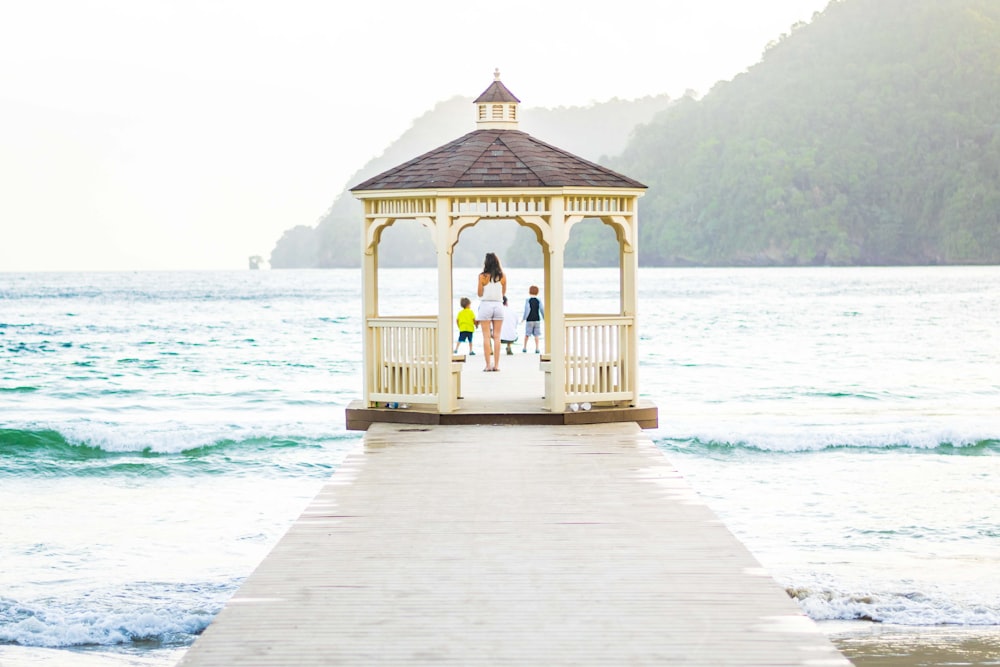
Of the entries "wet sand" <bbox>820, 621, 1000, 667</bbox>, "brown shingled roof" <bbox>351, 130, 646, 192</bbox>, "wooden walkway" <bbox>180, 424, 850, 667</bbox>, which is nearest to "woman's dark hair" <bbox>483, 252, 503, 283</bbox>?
"brown shingled roof" <bbox>351, 130, 646, 192</bbox>

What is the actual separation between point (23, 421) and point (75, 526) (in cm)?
1243

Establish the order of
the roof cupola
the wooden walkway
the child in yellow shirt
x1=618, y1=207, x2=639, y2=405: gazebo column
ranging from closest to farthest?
the wooden walkway → x1=618, y1=207, x2=639, y2=405: gazebo column → the roof cupola → the child in yellow shirt

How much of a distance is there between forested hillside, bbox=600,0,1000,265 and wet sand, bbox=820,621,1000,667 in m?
126

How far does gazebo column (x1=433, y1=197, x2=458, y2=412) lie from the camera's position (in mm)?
13047

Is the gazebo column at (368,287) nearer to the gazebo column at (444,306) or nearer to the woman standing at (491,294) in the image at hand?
the gazebo column at (444,306)

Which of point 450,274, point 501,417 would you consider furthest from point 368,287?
point 501,417

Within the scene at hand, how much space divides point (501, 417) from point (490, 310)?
3425mm

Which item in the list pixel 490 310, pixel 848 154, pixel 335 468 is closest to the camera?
pixel 335 468

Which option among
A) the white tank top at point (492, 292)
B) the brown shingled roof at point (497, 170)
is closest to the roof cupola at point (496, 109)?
the brown shingled roof at point (497, 170)

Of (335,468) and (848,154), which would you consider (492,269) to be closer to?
(335,468)

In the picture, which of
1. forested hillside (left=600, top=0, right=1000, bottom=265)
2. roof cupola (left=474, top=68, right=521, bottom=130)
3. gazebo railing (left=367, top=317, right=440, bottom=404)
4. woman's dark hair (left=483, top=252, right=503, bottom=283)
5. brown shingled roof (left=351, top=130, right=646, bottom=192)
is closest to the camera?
brown shingled roof (left=351, top=130, right=646, bottom=192)

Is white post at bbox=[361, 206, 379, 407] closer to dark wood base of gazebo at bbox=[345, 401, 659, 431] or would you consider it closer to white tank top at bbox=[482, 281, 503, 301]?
dark wood base of gazebo at bbox=[345, 401, 659, 431]

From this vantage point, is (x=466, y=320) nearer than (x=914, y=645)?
No

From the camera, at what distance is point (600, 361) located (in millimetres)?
13539
